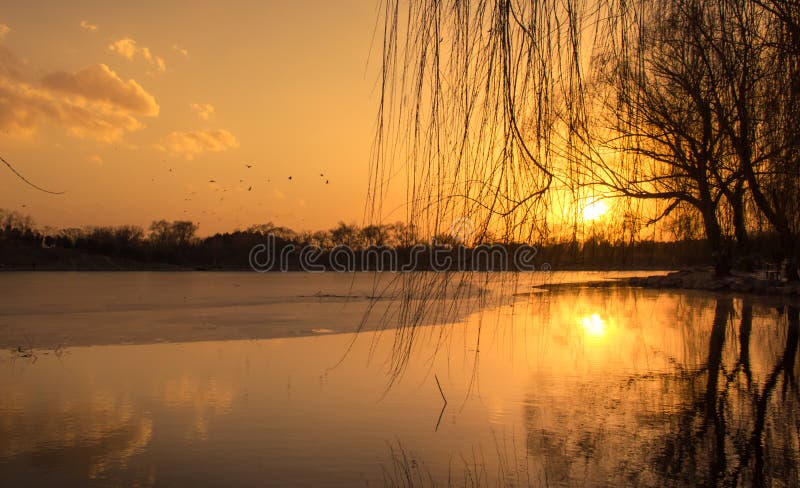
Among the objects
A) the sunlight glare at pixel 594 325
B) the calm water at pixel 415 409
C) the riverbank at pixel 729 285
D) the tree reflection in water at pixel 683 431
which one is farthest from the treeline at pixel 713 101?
the riverbank at pixel 729 285

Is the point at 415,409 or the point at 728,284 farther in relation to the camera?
the point at 728,284

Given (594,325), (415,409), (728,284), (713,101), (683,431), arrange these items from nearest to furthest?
1. (713,101)
2. (683,431)
3. (415,409)
4. (594,325)
5. (728,284)

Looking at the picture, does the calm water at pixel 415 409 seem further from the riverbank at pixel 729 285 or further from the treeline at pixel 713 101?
the riverbank at pixel 729 285

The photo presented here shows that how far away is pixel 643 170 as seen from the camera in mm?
3305

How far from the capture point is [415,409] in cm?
636

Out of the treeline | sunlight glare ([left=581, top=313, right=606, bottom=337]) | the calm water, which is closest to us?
the treeline

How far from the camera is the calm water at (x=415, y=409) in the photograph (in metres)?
4.48

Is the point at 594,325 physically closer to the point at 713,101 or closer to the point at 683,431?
the point at 683,431

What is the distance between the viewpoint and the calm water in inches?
176

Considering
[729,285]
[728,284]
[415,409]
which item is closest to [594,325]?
[415,409]

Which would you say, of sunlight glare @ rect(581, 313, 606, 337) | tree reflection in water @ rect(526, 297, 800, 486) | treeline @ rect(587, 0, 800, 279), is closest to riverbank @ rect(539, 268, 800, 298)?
sunlight glare @ rect(581, 313, 606, 337)

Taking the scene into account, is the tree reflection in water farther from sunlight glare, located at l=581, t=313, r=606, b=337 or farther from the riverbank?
the riverbank

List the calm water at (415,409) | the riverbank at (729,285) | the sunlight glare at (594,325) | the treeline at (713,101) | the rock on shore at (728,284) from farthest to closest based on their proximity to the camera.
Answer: the rock on shore at (728,284) < the riverbank at (729,285) < the sunlight glare at (594,325) < the calm water at (415,409) < the treeline at (713,101)

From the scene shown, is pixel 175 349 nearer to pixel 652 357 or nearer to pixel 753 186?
pixel 652 357
